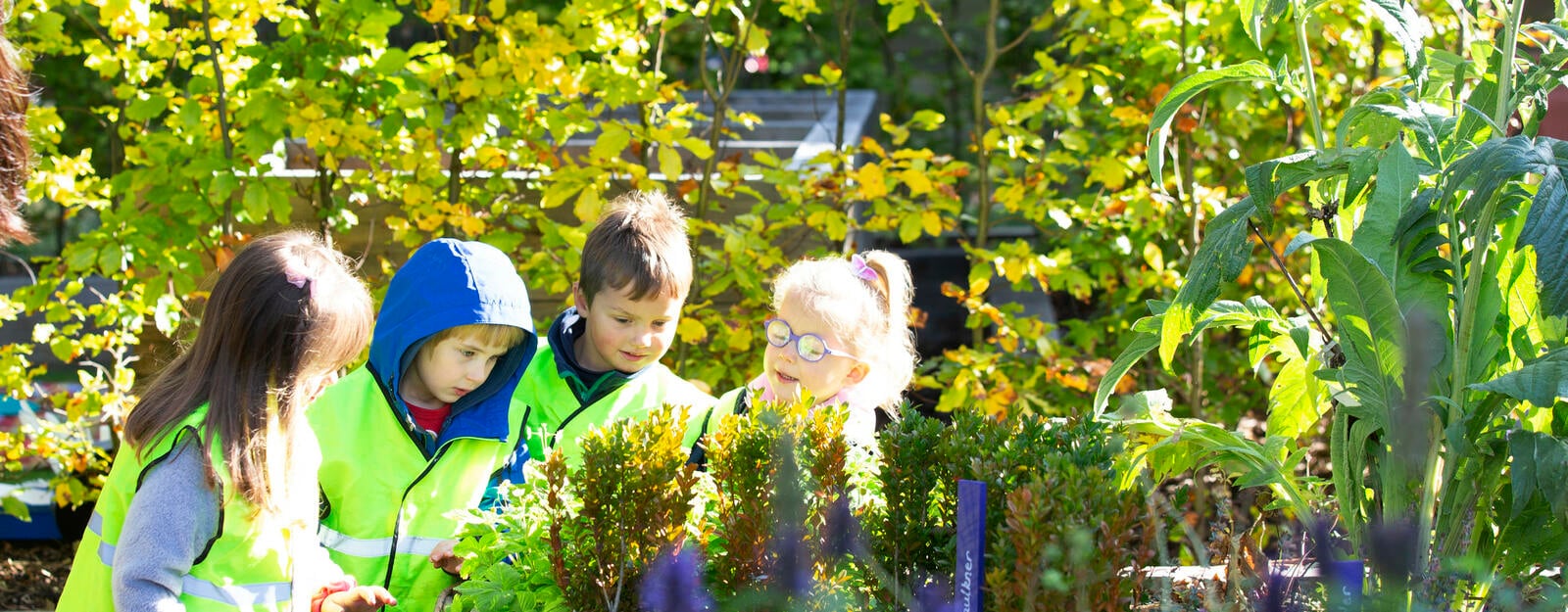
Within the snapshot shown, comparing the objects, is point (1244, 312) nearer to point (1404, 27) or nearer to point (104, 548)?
point (1404, 27)

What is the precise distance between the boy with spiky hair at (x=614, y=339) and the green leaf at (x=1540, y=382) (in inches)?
59.3

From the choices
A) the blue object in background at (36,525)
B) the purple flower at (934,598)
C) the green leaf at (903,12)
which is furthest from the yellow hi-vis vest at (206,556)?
the blue object in background at (36,525)

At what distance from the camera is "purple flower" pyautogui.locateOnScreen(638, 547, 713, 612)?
4.93ft

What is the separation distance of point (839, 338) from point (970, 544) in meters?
1.35

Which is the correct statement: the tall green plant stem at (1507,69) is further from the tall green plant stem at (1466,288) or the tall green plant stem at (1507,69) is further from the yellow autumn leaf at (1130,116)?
the yellow autumn leaf at (1130,116)

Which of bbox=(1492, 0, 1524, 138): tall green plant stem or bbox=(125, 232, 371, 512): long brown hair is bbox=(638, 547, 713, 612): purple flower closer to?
bbox=(125, 232, 371, 512): long brown hair

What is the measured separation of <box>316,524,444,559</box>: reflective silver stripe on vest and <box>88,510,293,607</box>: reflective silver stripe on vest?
315 millimetres

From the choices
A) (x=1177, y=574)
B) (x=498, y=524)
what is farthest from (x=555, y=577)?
(x=1177, y=574)

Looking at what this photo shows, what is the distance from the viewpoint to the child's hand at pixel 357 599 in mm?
2229

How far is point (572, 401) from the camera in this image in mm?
2861

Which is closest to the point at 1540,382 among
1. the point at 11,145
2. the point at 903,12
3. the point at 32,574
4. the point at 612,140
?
the point at 11,145

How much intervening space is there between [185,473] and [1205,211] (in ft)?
11.6

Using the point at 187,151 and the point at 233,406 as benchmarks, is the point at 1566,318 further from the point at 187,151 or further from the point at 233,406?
the point at 187,151

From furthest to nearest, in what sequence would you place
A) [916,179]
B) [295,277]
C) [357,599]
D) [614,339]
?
[916,179] → [614,339] → [357,599] → [295,277]
